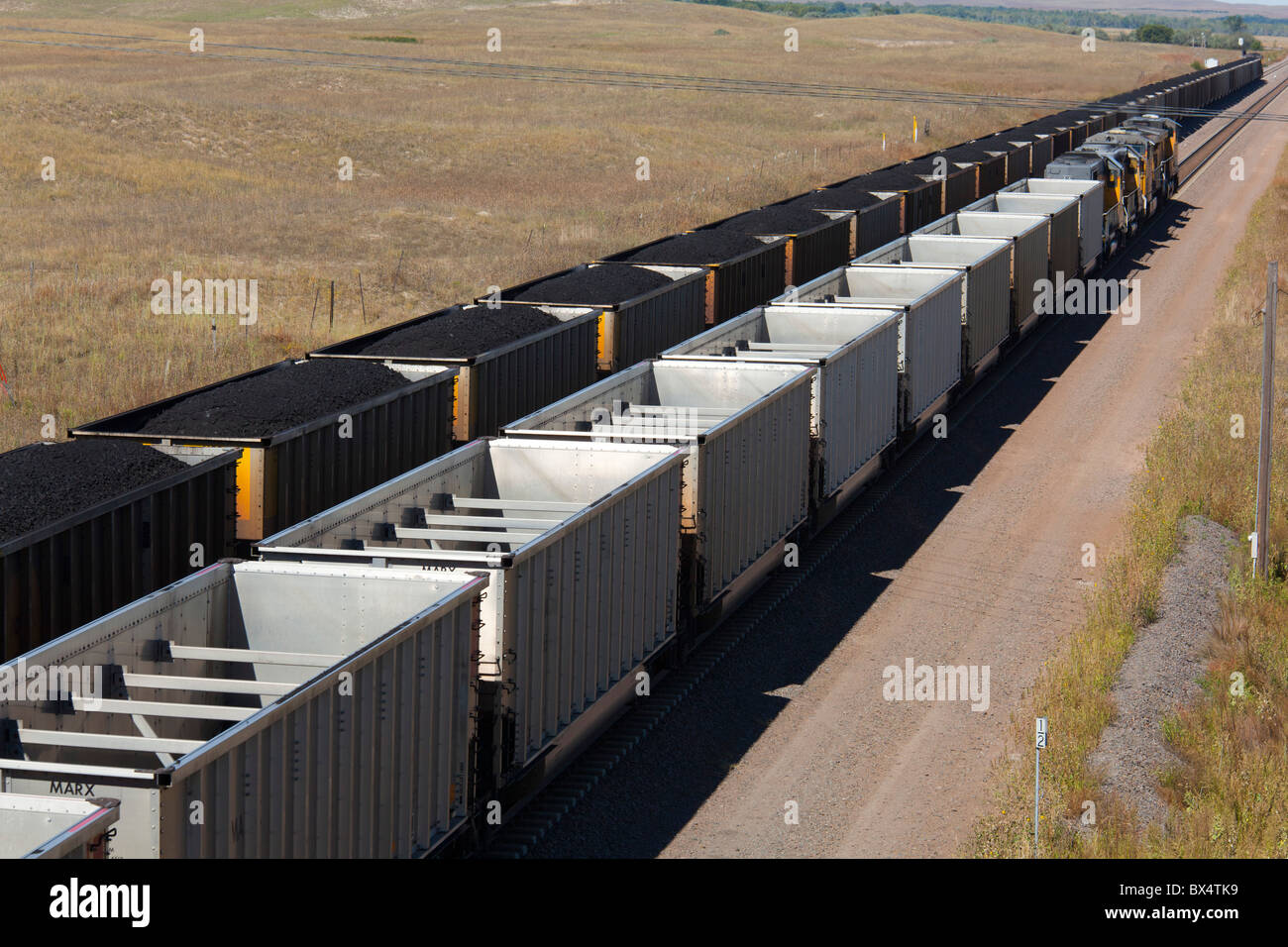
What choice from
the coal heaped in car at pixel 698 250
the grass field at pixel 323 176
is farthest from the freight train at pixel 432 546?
the grass field at pixel 323 176

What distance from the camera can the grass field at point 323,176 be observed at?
3284cm

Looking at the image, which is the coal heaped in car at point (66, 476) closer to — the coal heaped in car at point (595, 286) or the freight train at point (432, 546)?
the freight train at point (432, 546)

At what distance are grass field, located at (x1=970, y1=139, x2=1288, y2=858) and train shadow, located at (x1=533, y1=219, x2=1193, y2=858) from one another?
2542 millimetres

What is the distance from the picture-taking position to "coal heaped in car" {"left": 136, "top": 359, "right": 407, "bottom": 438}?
15977 mm

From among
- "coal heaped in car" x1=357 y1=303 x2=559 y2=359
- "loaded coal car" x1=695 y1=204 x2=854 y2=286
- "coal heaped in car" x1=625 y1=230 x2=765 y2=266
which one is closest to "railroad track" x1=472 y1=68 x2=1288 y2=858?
"coal heaped in car" x1=357 y1=303 x2=559 y2=359

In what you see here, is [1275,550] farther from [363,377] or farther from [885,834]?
[363,377]

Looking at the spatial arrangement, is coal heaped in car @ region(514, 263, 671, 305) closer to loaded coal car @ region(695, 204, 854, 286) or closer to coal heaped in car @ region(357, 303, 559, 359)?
coal heaped in car @ region(357, 303, 559, 359)

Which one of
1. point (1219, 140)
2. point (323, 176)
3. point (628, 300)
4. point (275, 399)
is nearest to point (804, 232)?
point (628, 300)

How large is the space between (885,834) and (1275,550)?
10.3 meters

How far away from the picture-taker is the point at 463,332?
69.4 feet

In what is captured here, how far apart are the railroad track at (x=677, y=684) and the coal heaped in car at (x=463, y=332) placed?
501cm

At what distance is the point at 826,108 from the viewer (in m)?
97.6

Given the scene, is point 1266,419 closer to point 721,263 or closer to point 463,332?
point 463,332

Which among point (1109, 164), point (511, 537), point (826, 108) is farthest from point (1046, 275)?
point (826, 108)
